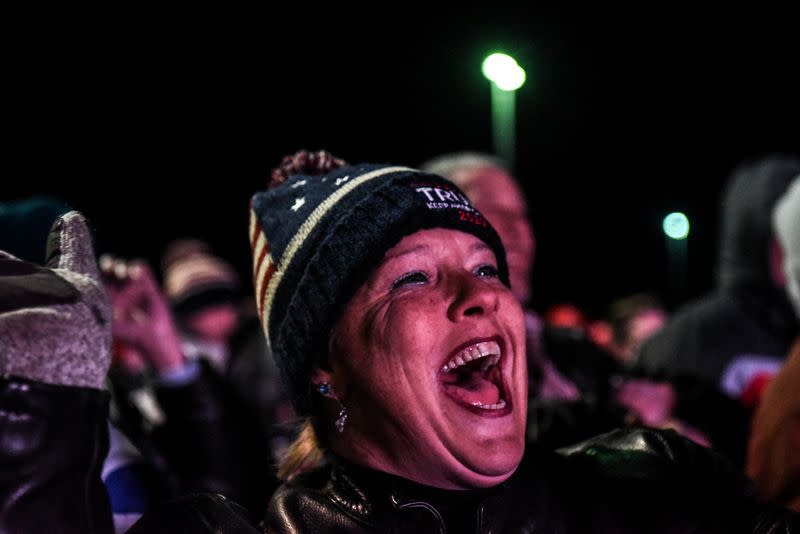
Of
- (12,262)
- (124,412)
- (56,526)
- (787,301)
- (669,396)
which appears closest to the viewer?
(56,526)

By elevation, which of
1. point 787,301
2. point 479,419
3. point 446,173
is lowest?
point 787,301

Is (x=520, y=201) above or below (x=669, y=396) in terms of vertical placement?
above

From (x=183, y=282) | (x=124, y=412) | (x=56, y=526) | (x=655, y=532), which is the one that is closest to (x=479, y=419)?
(x=655, y=532)

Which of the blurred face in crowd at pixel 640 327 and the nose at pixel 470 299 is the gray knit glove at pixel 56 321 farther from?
the blurred face in crowd at pixel 640 327

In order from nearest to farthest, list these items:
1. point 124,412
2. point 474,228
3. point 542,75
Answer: point 474,228 → point 124,412 → point 542,75

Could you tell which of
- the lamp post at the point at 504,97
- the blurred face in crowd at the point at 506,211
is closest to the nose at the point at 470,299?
the blurred face in crowd at the point at 506,211

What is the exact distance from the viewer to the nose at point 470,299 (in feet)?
6.11

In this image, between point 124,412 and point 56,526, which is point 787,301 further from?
point 56,526

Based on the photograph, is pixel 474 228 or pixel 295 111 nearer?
pixel 474 228

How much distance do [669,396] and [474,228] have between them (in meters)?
1.83

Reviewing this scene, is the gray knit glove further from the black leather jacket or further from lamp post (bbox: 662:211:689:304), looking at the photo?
lamp post (bbox: 662:211:689:304)

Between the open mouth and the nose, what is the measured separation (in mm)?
75

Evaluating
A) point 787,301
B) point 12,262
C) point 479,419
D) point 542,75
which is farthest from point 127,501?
point 542,75

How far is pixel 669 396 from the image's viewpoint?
3.40 meters
